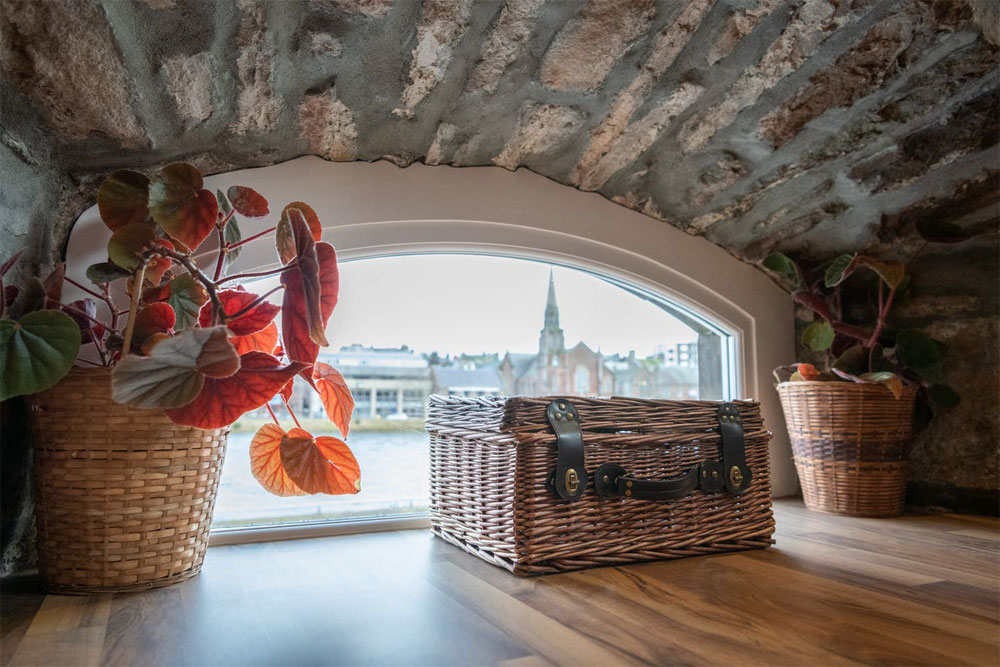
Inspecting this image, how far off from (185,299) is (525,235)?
1.07m

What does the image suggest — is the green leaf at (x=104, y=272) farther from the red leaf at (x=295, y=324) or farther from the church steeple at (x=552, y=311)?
the church steeple at (x=552, y=311)

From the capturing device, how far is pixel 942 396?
2.06m

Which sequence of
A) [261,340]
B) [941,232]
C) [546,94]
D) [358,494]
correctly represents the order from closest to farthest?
[261,340] → [546,94] → [358,494] → [941,232]

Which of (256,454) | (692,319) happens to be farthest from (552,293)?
(256,454)

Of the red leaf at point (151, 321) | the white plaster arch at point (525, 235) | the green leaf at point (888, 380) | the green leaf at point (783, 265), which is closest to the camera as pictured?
the red leaf at point (151, 321)

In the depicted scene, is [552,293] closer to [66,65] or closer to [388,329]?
[388,329]

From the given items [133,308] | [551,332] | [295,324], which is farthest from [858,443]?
[133,308]

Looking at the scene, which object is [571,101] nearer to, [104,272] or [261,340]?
[261,340]

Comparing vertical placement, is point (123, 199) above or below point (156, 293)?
above

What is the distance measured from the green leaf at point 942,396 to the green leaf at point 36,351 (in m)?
2.22

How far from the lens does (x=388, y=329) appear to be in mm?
1979

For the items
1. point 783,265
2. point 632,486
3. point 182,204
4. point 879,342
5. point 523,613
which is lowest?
point 523,613

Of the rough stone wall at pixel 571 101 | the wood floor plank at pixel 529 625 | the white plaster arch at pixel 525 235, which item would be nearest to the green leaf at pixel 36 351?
the rough stone wall at pixel 571 101

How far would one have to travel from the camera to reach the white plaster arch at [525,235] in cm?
173
